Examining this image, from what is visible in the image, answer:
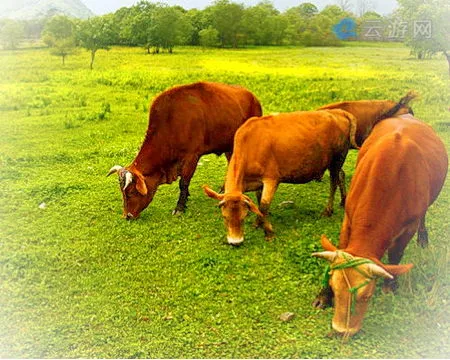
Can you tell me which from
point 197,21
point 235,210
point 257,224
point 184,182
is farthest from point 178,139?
point 197,21

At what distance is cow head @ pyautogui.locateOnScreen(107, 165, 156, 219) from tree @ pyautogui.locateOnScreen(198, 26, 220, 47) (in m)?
3.01

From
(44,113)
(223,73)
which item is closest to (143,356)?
(223,73)

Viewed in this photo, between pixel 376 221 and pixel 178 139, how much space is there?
4.22 meters

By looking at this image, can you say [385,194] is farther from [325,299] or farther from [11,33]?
[11,33]

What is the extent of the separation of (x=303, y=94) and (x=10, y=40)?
6.48 m

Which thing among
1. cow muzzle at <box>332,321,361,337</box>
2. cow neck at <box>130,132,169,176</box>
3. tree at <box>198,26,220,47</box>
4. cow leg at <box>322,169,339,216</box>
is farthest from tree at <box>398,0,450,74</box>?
cow muzzle at <box>332,321,361,337</box>

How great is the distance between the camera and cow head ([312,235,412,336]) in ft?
14.7

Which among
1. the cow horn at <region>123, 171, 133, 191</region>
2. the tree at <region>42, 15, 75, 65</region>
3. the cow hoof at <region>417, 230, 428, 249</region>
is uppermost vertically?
the tree at <region>42, 15, 75, 65</region>

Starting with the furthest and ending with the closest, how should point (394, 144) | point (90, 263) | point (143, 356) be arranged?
point (90, 263)
point (394, 144)
point (143, 356)

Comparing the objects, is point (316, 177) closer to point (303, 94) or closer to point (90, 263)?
point (90, 263)

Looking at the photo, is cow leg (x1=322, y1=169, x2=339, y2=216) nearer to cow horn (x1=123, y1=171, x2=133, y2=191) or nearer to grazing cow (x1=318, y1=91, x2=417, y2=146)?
grazing cow (x1=318, y1=91, x2=417, y2=146)

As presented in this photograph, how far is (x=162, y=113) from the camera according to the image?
8.26m

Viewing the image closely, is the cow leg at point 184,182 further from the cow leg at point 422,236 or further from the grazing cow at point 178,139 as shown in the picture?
the cow leg at point 422,236

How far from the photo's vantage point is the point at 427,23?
771 cm
